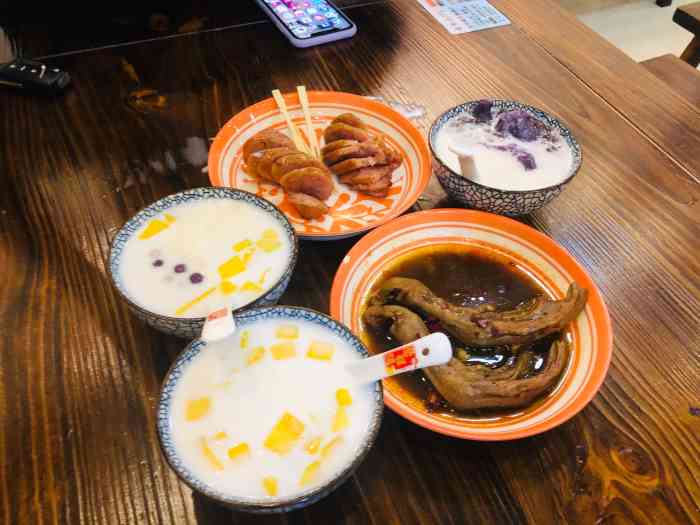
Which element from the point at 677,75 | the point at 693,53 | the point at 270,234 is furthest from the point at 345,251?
the point at 693,53

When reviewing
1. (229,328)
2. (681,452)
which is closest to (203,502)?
(229,328)

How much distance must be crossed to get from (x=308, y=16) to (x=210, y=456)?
1.95 m

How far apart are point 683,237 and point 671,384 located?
0.55m

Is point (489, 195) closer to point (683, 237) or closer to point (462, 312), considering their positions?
point (462, 312)

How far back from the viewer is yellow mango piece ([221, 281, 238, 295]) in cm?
117

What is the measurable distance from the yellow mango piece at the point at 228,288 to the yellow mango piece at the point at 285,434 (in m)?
→ 0.34

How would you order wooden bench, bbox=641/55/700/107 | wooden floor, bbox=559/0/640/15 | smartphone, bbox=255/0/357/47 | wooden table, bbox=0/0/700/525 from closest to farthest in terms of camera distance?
wooden table, bbox=0/0/700/525 → smartphone, bbox=255/0/357/47 → wooden bench, bbox=641/55/700/107 → wooden floor, bbox=559/0/640/15

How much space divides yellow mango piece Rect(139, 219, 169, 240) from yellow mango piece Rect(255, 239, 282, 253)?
24cm

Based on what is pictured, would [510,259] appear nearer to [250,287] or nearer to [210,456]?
[250,287]

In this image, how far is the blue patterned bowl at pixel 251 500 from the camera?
0.81m

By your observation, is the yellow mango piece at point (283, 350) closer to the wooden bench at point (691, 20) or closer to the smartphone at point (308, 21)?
Result: the smartphone at point (308, 21)

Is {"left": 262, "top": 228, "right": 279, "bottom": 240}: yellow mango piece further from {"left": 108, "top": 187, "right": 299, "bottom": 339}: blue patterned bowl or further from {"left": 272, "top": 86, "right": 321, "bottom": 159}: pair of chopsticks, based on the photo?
{"left": 272, "top": 86, "right": 321, "bottom": 159}: pair of chopsticks

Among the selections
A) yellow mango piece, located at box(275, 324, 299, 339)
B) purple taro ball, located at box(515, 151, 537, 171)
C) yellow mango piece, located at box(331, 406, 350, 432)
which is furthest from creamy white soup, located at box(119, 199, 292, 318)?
purple taro ball, located at box(515, 151, 537, 171)

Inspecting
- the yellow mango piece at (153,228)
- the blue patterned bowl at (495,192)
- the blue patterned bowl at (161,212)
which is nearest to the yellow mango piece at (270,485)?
the blue patterned bowl at (161,212)
